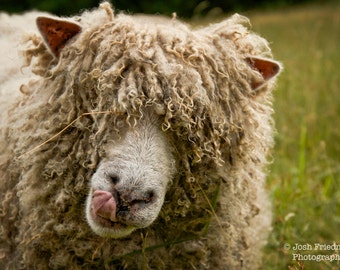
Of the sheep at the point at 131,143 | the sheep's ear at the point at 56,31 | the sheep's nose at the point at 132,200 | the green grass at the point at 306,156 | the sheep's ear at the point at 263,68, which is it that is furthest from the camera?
the green grass at the point at 306,156

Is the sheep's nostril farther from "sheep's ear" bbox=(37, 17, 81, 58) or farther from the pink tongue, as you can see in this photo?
"sheep's ear" bbox=(37, 17, 81, 58)

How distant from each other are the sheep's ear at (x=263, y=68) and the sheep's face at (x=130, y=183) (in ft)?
2.08

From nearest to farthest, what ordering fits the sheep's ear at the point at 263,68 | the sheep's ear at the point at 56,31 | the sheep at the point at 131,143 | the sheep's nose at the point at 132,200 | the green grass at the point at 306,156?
the sheep's nose at the point at 132,200
the sheep at the point at 131,143
the sheep's ear at the point at 56,31
the sheep's ear at the point at 263,68
the green grass at the point at 306,156

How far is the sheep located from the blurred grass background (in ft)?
1.83

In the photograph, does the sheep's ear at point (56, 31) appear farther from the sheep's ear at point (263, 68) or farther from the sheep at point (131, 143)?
the sheep's ear at point (263, 68)

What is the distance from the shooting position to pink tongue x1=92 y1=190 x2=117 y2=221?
272cm

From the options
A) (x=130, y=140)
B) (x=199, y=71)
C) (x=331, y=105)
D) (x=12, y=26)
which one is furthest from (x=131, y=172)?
(x=331, y=105)

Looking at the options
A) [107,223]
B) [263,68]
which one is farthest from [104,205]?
[263,68]

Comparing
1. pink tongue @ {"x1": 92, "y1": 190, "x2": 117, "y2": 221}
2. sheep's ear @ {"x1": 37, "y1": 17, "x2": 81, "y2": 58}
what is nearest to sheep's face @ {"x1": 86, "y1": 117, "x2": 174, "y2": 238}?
pink tongue @ {"x1": 92, "y1": 190, "x2": 117, "y2": 221}

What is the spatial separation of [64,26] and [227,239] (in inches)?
51.6

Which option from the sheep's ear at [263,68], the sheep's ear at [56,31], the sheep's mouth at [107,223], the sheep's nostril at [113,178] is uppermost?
the sheep's ear at [56,31]

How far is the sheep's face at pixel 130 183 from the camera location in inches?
107

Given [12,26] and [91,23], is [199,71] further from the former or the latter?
[12,26]

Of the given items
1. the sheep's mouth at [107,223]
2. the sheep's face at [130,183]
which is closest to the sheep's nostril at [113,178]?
the sheep's face at [130,183]
